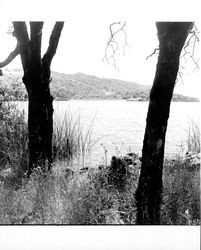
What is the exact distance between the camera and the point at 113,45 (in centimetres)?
357

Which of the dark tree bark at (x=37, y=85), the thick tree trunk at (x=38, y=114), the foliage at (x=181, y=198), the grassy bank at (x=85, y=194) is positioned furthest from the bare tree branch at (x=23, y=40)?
the foliage at (x=181, y=198)

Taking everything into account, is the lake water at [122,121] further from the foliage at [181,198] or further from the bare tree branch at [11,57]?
the bare tree branch at [11,57]

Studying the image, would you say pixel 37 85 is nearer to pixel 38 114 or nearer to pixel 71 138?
pixel 38 114

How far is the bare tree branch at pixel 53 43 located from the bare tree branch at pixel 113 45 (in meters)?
0.40

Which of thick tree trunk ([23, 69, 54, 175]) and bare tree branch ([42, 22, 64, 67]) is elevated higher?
bare tree branch ([42, 22, 64, 67])

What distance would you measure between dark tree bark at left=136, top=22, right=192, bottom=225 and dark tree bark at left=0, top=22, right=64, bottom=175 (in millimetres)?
965

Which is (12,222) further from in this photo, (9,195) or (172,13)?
(172,13)

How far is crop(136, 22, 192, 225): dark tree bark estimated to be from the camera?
2.90 metres

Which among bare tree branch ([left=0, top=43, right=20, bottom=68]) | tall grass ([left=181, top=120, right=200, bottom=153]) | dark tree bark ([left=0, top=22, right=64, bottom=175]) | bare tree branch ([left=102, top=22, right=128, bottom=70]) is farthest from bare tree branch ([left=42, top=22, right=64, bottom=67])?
tall grass ([left=181, top=120, right=200, bottom=153])

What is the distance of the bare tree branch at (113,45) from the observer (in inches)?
136

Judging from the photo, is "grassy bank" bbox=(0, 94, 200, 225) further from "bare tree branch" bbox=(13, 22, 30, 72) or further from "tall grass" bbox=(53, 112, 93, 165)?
"bare tree branch" bbox=(13, 22, 30, 72)

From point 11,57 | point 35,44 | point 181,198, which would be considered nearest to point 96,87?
point 35,44

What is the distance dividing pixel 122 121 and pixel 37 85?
105 cm

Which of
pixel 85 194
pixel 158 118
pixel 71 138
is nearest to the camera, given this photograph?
pixel 158 118
